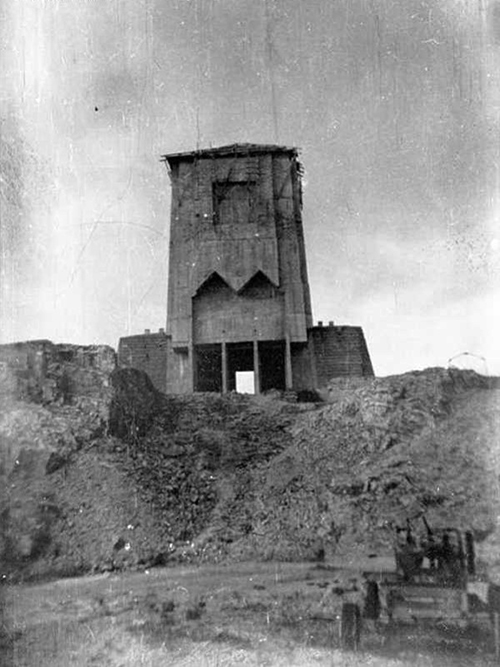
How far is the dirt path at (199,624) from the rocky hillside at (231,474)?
1368 millimetres

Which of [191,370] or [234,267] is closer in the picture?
[191,370]

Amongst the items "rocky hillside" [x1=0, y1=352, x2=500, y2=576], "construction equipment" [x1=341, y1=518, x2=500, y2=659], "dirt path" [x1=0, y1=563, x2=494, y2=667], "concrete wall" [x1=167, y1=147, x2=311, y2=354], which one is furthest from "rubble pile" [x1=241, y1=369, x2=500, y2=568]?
"concrete wall" [x1=167, y1=147, x2=311, y2=354]

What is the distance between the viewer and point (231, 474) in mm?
17922

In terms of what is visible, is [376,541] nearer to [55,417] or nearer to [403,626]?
[403,626]

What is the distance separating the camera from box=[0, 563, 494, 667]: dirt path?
8.48 meters

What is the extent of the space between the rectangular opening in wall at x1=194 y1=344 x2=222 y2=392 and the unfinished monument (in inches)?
2.2

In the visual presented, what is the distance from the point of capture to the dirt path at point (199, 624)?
8477 mm

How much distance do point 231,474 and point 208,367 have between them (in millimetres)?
12612

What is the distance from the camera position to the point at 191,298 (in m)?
29.0

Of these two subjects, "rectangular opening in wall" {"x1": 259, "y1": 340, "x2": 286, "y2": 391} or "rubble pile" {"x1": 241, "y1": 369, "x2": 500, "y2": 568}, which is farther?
"rectangular opening in wall" {"x1": 259, "y1": 340, "x2": 286, "y2": 391}

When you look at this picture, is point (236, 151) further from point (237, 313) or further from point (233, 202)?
point (237, 313)

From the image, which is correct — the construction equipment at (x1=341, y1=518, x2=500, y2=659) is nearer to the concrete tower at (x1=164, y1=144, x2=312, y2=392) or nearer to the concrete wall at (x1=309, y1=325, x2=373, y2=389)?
the concrete tower at (x1=164, y1=144, x2=312, y2=392)

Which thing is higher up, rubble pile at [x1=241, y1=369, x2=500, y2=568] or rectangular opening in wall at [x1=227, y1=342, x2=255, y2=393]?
rectangular opening in wall at [x1=227, y1=342, x2=255, y2=393]

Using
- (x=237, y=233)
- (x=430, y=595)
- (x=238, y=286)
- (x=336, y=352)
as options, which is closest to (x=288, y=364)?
(x=336, y=352)
